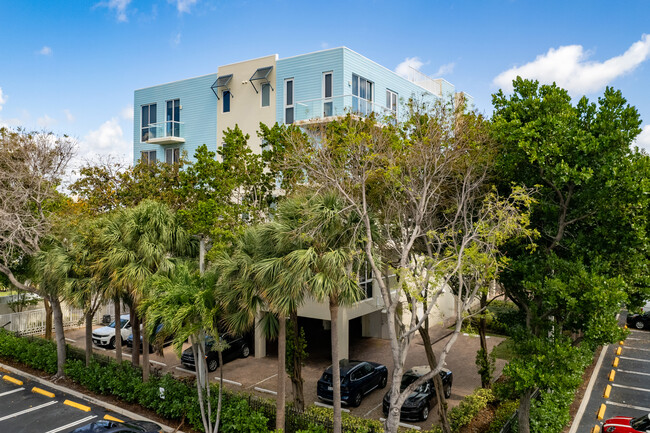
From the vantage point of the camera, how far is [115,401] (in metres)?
17.5

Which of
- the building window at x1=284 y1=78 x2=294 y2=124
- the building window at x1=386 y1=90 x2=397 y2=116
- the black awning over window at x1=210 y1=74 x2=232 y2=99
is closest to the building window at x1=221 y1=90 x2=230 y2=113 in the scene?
the black awning over window at x1=210 y1=74 x2=232 y2=99

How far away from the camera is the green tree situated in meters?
11.7

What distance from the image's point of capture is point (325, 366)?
22547 mm

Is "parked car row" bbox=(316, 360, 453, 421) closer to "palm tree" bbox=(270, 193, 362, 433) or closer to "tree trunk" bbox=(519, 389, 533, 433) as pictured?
"tree trunk" bbox=(519, 389, 533, 433)

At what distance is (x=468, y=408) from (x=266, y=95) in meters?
19.2

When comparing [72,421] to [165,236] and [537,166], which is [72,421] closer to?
[165,236]

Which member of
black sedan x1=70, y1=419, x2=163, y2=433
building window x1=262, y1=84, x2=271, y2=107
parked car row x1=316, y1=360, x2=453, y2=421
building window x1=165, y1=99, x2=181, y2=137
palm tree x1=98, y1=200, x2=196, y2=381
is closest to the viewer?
black sedan x1=70, y1=419, x2=163, y2=433

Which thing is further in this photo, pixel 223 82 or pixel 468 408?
pixel 223 82

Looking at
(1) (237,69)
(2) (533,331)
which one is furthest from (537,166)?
(1) (237,69)

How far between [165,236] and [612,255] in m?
14.0

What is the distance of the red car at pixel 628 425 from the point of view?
13672mm

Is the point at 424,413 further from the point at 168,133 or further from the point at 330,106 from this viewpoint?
the point at 168,133

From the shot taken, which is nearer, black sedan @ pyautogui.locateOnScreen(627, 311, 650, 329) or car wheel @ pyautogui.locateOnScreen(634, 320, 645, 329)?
black sedan @ pyautogui.locateOnScreen(627, 311, 650, 329)

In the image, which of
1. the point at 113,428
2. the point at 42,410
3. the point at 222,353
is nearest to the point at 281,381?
the point at 113,428
